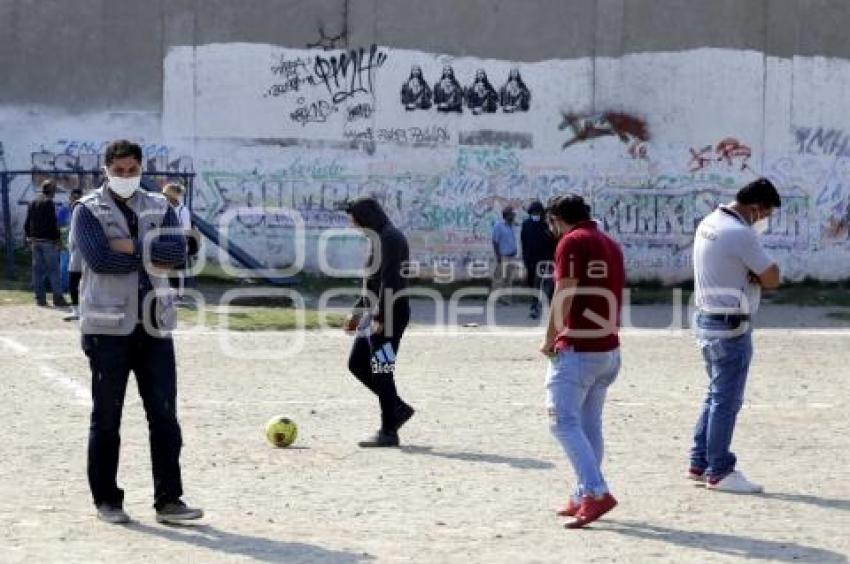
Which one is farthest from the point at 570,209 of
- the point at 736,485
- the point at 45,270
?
the point at 45,270

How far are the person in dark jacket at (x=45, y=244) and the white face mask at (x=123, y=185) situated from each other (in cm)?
1455

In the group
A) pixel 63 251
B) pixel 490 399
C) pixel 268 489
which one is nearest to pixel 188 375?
pixel 490 399

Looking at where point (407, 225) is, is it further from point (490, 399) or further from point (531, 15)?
point (490, 399)

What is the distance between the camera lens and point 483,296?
27359 millimetres

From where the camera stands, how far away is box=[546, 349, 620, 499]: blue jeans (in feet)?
28.8

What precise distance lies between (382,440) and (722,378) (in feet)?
8.90

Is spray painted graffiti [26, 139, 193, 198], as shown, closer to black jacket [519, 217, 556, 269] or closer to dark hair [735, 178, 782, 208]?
black jacket [519, 217, 556, 269]

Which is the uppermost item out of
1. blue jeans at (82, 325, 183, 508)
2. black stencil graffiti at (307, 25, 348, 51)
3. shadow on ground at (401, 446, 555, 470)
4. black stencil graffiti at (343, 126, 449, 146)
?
black stencil graffiti at (307, 25, 348, 51)

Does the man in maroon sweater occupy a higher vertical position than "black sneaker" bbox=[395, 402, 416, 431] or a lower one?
higher

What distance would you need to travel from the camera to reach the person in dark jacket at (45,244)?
22.9 m

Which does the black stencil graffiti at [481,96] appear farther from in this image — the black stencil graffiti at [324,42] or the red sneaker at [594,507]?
the red sneaker at [594,507]

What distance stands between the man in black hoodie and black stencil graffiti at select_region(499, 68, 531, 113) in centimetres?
1742

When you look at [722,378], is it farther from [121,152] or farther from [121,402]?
[121,152]

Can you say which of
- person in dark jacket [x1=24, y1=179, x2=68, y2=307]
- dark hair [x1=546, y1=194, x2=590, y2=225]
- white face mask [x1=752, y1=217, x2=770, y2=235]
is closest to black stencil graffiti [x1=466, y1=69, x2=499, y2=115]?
person in dark jacket [x1=24, y1=179, x2=68, y2=307]
